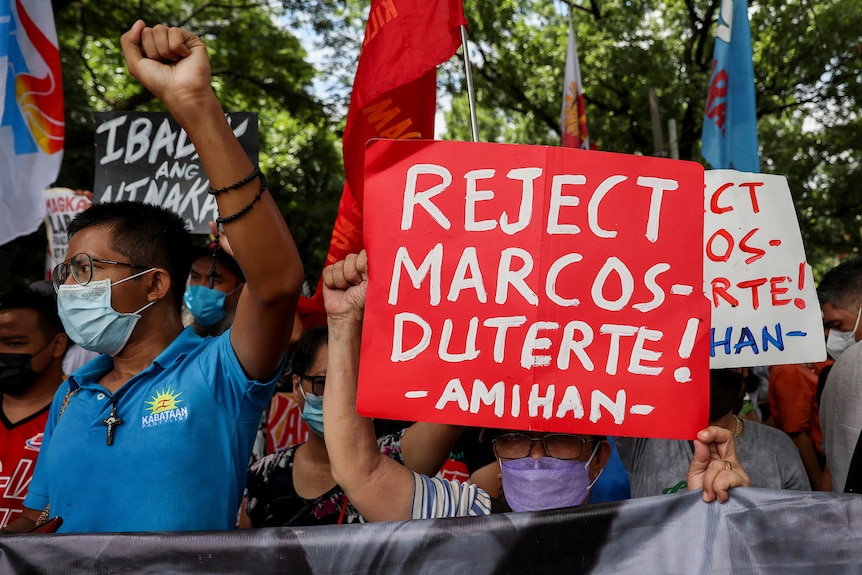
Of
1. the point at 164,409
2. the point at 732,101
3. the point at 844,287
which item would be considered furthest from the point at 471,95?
the point at 732,101

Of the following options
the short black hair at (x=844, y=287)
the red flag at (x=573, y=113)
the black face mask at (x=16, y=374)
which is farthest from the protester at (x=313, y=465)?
the red flag at (x=573, y=113)

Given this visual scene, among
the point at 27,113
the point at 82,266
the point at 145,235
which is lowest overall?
the point at 82,266

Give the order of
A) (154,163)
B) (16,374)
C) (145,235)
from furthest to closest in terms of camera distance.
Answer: (154,163)
(16,374)
(145,235)

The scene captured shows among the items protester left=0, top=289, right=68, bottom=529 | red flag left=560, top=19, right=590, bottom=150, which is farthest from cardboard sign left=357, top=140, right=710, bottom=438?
red flag left=560, top=19, right=590, bottom=150

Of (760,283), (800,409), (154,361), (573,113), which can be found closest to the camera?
(154,361)

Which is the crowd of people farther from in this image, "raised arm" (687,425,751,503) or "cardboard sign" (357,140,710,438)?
"cardboard sign" (357,140,710,438)

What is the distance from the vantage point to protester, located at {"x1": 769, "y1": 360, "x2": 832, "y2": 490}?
4.42 meters

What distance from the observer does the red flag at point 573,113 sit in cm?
745

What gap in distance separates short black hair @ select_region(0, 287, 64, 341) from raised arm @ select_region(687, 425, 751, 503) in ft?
9.08

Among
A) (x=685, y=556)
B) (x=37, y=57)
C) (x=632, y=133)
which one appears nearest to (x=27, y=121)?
(x=37, y=57)

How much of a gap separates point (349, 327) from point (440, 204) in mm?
382

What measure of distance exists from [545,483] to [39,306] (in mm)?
2502

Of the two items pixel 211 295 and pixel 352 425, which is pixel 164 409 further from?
pixel 211 295

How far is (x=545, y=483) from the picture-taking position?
2188 mm
